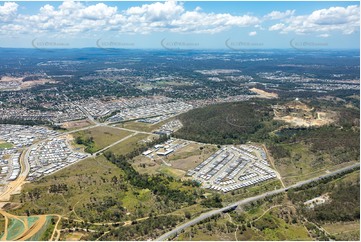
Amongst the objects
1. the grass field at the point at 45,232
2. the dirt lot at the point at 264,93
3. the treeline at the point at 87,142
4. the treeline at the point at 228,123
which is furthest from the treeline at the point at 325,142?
the dirt lot at the point at 264,93

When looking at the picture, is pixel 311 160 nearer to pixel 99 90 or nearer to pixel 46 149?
pixel 46 149

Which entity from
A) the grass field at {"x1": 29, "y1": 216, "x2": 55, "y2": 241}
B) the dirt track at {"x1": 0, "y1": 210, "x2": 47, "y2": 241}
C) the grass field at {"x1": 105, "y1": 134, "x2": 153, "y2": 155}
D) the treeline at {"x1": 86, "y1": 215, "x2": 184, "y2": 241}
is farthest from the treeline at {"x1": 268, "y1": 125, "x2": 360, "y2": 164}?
the dirt track at {"x1": 0, "y1": 210, "x2": 47, "y2": 241}

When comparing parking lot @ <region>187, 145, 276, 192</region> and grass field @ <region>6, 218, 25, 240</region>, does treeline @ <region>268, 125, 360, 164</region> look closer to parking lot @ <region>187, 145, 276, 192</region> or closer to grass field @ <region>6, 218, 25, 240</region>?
parking lot @ <region>187, 145, 276, 192</region>

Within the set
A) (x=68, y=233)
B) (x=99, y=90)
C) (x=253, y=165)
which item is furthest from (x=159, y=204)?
(x=99, y=90)

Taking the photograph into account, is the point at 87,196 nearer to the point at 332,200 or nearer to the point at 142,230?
the point at 142,230

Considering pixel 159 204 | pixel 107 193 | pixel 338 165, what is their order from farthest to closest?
pixel 338 165, pixel 107 193, pixel 159 204

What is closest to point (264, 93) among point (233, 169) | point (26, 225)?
point (233, 169)
